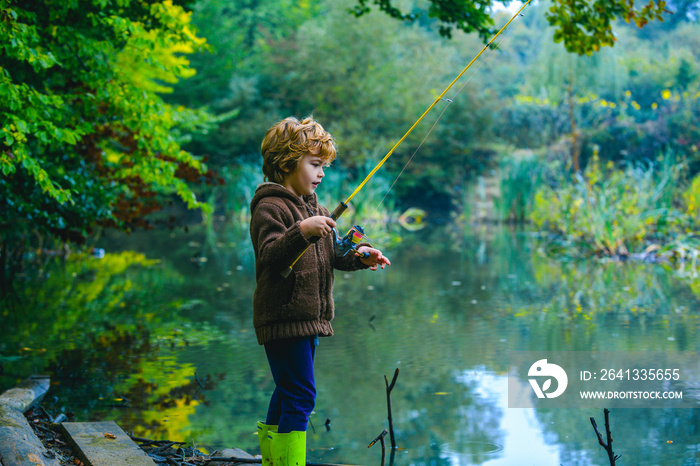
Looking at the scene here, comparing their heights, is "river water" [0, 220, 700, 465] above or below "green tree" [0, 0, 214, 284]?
below

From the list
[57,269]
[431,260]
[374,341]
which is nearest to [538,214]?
[431,260]

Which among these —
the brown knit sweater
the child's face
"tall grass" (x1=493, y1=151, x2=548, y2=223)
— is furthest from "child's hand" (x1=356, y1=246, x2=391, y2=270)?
"tall grass" (x1=493, y1=151, x2=548, y2=223)

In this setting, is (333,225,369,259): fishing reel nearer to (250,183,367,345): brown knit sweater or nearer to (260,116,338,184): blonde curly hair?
(250,183,367,345): brown knit sweater

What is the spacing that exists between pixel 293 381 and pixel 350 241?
541mm

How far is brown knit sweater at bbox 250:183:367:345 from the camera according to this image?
2.73m

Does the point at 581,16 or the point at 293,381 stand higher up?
the point at 581,16

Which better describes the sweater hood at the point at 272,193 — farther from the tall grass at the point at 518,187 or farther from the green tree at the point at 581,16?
the tall grass at the point at 518,187

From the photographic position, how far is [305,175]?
2.87 m

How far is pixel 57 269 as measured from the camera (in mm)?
9805

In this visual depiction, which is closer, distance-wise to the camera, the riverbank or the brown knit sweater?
the brown knit sweater

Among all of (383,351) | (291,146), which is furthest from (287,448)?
(383,351)

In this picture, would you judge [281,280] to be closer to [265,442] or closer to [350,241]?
[350,241]

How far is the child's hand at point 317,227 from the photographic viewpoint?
2.53 metres

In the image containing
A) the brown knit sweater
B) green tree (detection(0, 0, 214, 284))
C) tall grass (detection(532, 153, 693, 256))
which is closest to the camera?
Answer: the brown knit sweater
